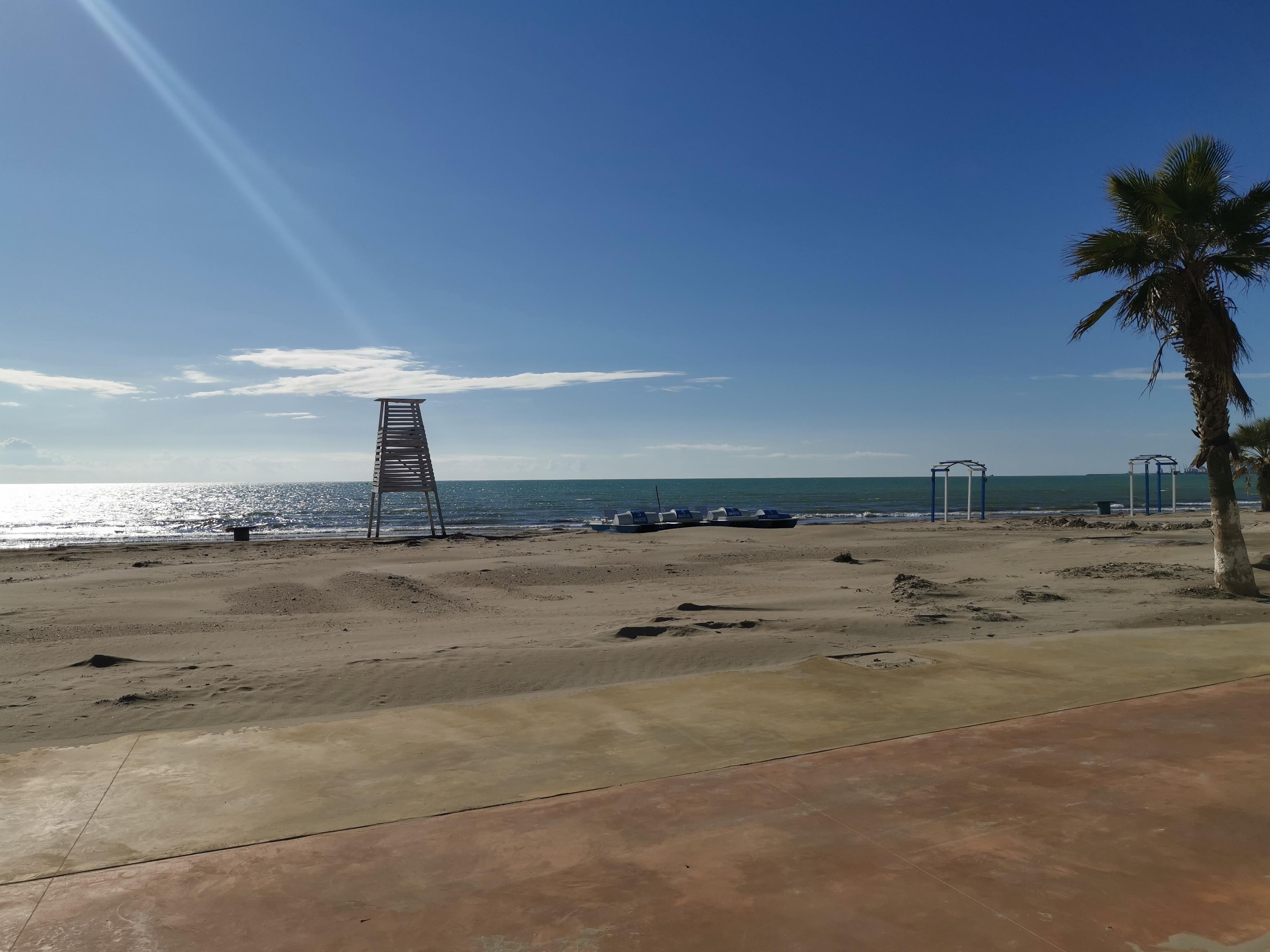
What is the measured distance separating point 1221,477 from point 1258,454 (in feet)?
90.3

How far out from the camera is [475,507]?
77812mm

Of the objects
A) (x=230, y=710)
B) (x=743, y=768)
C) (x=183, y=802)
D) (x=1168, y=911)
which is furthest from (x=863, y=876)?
(x=230, y=710)

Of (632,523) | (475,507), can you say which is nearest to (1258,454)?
(632,523)

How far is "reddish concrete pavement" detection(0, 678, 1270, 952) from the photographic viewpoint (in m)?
2.59

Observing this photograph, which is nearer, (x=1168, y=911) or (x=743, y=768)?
(x=1168, y=911)

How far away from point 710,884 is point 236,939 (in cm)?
162

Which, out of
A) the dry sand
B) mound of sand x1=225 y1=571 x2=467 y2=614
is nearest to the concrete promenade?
the dry sand

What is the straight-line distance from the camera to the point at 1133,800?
3.61 m

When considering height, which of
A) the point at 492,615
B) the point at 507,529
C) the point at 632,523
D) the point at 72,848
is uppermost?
the point at 632,523

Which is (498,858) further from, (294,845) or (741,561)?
(741,561)

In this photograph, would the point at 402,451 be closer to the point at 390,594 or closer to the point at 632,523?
the point at 632,523

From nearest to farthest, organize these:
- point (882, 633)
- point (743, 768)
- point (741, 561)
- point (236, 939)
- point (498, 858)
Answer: point (236, 939)
point (498, 858)
point (743, 768)
point (882, 633)
point (741, 561)

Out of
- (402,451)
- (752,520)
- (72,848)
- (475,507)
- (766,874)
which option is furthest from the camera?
(475,507)

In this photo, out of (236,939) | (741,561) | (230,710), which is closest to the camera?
(236,939)
